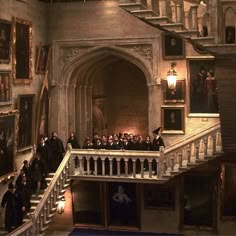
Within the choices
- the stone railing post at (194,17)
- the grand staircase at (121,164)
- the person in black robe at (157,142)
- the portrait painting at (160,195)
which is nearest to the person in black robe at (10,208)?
the grand staircase at (121,164)

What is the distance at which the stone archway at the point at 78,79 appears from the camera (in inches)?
650

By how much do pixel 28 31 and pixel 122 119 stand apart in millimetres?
6613

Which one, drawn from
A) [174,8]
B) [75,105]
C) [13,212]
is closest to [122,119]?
[75,105]

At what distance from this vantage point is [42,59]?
16297 mm

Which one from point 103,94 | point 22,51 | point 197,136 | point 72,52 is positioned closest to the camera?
point 197,136

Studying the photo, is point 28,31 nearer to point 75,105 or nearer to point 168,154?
point 75,105

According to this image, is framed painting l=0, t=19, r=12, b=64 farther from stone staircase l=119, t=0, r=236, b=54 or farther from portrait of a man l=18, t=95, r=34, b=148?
stone staircase l=119, t=0, r=236, b=54

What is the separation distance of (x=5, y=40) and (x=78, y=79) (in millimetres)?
4446

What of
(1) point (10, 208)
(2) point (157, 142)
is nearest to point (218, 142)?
(2) point (157, 142)

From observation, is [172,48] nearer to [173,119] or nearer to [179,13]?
[173,119]

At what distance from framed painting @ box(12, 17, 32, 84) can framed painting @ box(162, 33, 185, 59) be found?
13.9ft

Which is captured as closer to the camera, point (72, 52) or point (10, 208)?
point (10, 208)

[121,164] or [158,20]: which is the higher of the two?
[158,20]

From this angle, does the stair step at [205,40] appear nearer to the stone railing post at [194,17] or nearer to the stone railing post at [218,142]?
the stone railing post at [194,17]
